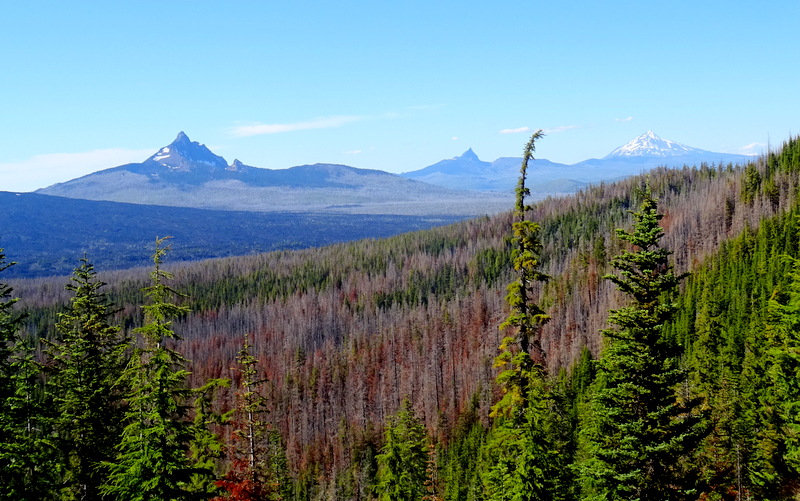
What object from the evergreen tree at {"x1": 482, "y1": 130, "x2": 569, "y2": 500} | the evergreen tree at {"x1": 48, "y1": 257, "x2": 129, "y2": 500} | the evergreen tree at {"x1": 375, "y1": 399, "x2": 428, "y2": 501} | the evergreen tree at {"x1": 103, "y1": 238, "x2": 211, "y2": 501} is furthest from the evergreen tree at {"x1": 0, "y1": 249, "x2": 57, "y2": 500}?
the evergreen tree at {"x1": 375, "y1": 399, "x2": 428, "y2": 501}

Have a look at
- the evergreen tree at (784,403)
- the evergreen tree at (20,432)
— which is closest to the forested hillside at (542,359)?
the evergreen tree at (784,403)

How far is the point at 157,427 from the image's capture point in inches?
643

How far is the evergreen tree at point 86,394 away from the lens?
2209 cm

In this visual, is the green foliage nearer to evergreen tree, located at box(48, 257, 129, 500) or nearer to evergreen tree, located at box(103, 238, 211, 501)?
evergreen tree, located at box(103, 238, 211, 501)

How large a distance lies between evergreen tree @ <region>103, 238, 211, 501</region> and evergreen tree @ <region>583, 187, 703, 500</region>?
444 inches

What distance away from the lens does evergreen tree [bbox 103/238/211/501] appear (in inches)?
645

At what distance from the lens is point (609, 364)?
16625mm

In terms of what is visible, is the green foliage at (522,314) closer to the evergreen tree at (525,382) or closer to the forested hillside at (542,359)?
the evergreen tree at (525,382)

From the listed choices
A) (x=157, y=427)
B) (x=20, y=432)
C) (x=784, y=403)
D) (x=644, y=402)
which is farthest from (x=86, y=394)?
(x=784, y=403)

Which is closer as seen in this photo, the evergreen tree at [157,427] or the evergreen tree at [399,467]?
the evergreen tree at [157,427]

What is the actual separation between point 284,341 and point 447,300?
53.7 metres

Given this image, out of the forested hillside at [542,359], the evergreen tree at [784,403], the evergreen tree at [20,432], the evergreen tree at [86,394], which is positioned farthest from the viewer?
the forested hillside at [542,359]

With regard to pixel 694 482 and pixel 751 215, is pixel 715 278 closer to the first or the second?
pixel 751 215

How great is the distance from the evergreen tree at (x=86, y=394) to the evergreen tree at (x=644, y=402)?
16130 mm
